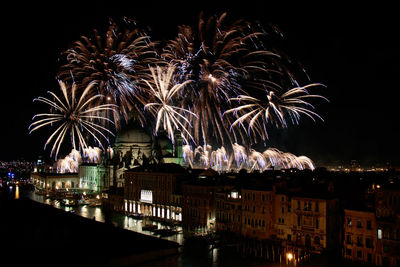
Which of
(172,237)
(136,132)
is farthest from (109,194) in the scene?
(172,237)

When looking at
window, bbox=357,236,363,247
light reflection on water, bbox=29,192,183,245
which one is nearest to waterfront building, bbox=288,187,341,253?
window, bbox=357,236,363,247

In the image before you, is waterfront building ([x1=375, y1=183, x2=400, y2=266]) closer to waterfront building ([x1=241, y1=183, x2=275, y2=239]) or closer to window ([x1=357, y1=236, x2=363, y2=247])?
window ([x1=357, y1=236, x2=363, y2=247])

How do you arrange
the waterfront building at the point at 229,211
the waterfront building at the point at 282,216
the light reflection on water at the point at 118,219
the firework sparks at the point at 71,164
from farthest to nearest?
the firework sparks at the point at 71,164, the light reflection on water at the point at 118,219, the waterfront building at the point at 229,211, the waterfront building at the point at 282,216

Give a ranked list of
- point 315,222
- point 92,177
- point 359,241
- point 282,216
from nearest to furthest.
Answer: point 359,241 < point 315,222 < point 282,216 < point 92,177

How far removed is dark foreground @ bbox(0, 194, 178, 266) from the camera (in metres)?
22.7

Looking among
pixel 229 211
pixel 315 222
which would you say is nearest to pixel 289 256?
pixel 315 222

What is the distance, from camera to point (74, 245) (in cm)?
2558

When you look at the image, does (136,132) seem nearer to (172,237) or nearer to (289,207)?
(172,237)

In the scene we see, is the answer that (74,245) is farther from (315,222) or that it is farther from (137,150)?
(137,150)

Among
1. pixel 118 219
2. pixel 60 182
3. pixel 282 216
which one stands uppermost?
pixel 282 216

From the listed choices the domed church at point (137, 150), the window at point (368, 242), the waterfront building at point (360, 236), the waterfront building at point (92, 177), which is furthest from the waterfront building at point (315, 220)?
the waterfront building at point (92, 177)

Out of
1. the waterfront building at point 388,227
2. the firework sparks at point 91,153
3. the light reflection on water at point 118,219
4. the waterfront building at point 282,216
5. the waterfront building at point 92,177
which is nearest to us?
the waterfront building at point 388,227

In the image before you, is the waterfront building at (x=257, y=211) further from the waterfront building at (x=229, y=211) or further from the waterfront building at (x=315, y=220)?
the waterfront building at (x=315, y=220)

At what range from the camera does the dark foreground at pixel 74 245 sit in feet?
74.5
